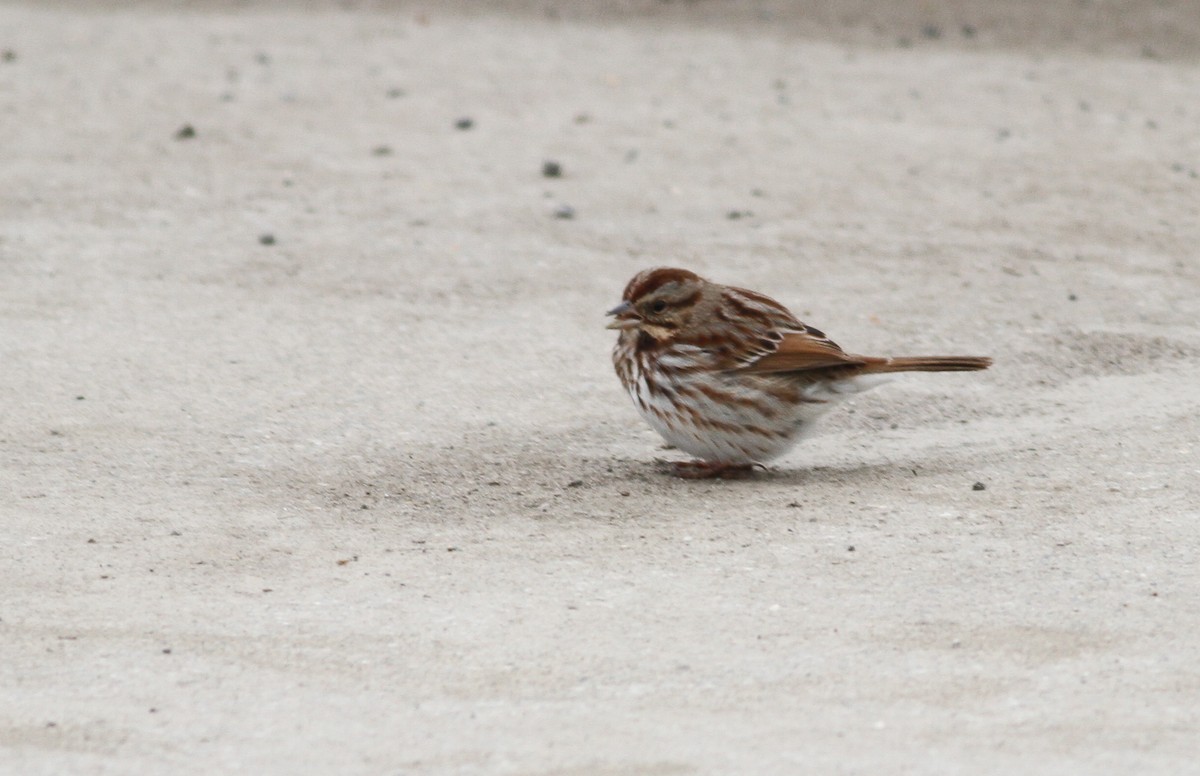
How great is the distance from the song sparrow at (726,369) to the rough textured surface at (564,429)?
192 mm

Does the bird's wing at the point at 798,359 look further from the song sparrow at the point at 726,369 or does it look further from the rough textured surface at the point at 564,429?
the rough textured surface at the point at 564,429

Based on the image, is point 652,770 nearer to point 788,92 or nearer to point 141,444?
point 141,444

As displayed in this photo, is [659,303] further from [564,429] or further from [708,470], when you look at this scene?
[564,429]

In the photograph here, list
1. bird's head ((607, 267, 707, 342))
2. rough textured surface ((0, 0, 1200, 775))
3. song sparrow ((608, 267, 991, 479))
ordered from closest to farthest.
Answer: rough textured surface ((0, 0, 1200, 775))
song sparrow ((608, 267, 991, 479))
bird's head ((607, 267, 707, 342))

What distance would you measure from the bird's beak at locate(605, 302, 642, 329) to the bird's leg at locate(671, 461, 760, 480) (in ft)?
1.70

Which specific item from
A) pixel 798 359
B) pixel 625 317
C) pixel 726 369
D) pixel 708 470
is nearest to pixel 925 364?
pixel 798 359

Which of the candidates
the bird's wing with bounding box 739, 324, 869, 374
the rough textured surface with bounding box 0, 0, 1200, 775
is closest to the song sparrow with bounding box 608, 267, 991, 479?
the bird's wing with bounding box 739, 324, 869, 374

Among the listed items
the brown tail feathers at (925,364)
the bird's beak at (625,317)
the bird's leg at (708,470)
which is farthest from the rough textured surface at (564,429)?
the bird's beak at (625,317)

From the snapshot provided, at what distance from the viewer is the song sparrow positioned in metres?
6.23

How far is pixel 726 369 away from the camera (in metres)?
6.21

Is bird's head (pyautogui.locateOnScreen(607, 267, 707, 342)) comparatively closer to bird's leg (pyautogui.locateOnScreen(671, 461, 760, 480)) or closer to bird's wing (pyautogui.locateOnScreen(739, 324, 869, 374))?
bird's wing (pyautogui.locateOnScreen(739, 324, 869, 374))

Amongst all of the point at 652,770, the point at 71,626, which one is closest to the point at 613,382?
the point at 71,626

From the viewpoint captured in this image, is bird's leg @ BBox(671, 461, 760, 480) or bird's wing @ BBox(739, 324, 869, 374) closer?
bird's wing @ BBox(739, 324, 869, 374)

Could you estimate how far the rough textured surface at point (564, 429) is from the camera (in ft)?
14.1
